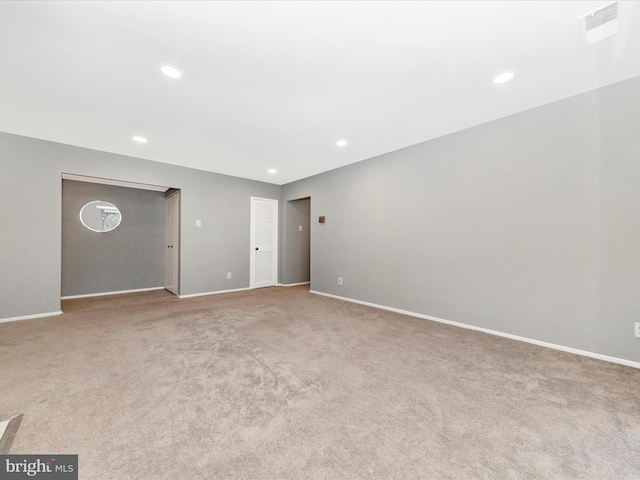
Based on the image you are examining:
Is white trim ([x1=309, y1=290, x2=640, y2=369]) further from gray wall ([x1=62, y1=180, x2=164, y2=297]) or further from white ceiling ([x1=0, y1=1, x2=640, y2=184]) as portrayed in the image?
gray wall ([x1=62, y1=180, x2=164, y2=297])

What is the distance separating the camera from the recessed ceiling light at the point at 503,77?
2.24 m

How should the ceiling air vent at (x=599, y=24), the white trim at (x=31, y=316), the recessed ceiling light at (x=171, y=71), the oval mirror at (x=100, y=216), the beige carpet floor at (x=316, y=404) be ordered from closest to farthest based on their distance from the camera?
the beige carpet floor at (x=316, y=404) → the ceiling air vent at (x=599, y=24) → the recessed ceiling light at (x=171, y=71) → the white trim at (x=31, y=316) → the oval mirror at (x=100, y=216)

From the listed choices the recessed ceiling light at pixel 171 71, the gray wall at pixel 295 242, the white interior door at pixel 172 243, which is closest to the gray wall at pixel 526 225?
the gray wall at pixel 295 242

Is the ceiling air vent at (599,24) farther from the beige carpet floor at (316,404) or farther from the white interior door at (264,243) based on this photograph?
the white interior door at (264,243)

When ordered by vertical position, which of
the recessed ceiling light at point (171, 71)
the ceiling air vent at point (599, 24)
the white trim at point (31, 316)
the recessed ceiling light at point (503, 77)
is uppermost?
the ceiling air vent at point (599, 24)

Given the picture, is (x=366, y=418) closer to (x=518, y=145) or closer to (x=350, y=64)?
(x=350, y=64)

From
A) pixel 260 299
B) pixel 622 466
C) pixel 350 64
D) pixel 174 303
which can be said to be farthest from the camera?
pixel 260 299

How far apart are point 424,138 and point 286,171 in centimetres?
274

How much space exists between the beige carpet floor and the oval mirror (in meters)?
2.68

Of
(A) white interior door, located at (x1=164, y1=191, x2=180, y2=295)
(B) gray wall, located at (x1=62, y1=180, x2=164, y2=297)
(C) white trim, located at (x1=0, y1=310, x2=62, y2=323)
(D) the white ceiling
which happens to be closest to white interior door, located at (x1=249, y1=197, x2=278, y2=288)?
(A) white interior door, located at (x1=164, y1=191, x2=180, y2=295)

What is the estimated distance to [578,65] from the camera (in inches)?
83.9

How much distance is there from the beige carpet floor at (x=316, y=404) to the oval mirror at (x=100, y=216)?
106 inches

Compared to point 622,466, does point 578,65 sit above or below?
above

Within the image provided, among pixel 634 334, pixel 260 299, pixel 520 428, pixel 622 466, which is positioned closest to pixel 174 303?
pixel 260 299
